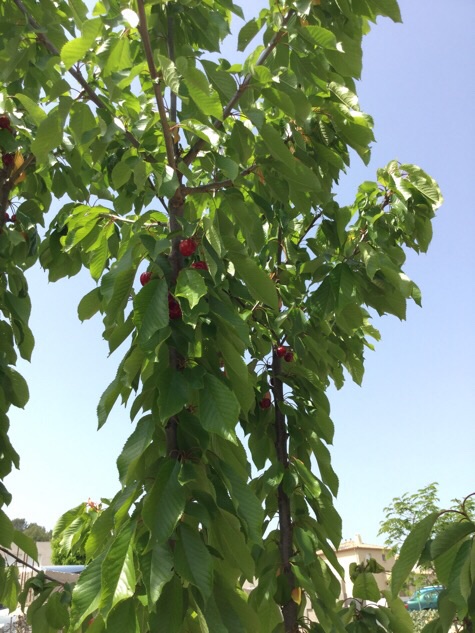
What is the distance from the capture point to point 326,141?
2.19 meters

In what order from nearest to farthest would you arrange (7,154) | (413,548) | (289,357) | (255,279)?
(413,548)
(255,279)
(7,154)
(289,357)

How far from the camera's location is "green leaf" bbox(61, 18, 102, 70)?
4.83 ft

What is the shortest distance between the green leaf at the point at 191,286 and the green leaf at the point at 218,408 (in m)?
0.22

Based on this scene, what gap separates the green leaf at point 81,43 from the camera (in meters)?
1.47

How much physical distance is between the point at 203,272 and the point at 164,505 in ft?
2.00

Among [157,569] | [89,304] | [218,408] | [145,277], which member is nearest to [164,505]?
[157,569]

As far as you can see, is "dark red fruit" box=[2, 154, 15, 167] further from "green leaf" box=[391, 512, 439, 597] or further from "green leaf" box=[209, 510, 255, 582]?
"green leaf" box=[391, 512, 439, 597]

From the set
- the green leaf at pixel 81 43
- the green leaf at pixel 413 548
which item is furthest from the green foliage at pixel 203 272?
the green leaf at pixel 413 548

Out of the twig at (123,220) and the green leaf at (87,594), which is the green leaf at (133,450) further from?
the twig at (123,220)

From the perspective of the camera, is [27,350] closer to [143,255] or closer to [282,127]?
[143,255]

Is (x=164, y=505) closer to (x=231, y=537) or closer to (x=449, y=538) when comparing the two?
(x=231, y=537)

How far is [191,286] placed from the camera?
1.50m

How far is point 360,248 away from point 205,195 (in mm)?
632

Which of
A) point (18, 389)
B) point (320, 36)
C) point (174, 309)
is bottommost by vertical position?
point (18, 389)
